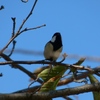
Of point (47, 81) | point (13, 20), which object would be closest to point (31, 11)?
point (13, 20)

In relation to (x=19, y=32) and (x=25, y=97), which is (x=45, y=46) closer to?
(x=19, y=32)

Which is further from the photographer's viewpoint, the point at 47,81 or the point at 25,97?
the point at 47,81

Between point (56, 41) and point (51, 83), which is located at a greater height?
point (56, 41)

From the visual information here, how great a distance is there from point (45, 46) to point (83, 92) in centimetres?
56

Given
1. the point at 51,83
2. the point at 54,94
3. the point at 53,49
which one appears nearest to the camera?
the point at 54,94

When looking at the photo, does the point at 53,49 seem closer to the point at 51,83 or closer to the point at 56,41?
the point at 56,41

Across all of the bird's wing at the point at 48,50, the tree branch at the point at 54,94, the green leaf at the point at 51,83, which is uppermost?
the bird's wing at the point at 48,50

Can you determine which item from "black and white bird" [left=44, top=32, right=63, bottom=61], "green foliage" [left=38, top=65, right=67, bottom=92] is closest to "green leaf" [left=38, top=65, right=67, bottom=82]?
"green foliage" [left=38, top=65, right=67, bottom=92]

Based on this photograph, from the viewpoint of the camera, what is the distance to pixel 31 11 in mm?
1408

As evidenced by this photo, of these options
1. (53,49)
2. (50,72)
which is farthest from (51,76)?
(53,49)

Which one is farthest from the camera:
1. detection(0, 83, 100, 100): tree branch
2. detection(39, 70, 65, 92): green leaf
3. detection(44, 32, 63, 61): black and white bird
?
detection(44, 32, 63, 61): black and white bird

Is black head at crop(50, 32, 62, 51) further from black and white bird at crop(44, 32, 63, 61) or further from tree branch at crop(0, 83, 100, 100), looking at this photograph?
tree branch at crop(0, 83, 100, 100)

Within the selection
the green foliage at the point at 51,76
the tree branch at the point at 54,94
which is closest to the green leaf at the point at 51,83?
the green foliage at the point at 51,76

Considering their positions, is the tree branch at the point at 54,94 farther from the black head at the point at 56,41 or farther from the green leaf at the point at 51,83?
the black head at the point at 56,41
